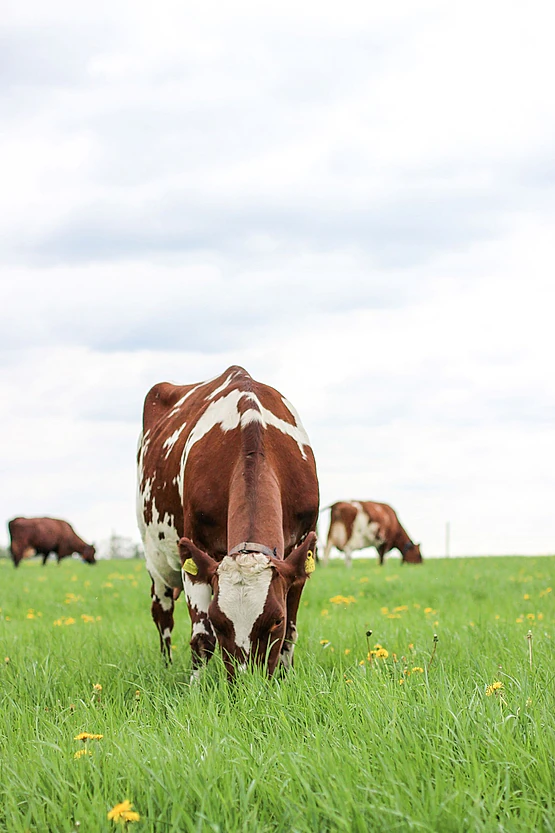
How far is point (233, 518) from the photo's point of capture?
533 cm

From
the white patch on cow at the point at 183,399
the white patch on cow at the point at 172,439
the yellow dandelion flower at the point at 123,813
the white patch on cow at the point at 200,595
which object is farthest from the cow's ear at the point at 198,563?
the white patch on cow at the point at 183,399

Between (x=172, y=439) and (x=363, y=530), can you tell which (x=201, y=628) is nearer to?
(x=172, y=439)

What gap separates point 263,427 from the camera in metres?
6.05

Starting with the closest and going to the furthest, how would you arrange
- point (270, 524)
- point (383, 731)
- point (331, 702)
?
point (383, 731) → point (331, 702) → point (270, 524)

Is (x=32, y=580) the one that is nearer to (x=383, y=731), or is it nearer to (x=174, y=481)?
(x=174, y=481)

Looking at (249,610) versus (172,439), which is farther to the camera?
(172,439)

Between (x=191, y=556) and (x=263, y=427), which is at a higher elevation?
(x=263, y=427)

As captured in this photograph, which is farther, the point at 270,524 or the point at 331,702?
the point at 270,524

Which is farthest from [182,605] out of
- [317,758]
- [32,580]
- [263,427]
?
[317,758]

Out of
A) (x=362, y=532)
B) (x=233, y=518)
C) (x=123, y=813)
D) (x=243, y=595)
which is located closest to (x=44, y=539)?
(x=362, y=532)

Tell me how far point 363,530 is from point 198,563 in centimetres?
2345

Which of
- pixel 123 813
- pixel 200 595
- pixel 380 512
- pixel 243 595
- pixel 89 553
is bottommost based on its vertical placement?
pixel 89 553

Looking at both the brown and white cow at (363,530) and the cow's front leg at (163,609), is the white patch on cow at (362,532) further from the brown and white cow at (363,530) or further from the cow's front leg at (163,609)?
the cow's front leg at (163,609)

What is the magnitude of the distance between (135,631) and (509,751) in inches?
247
